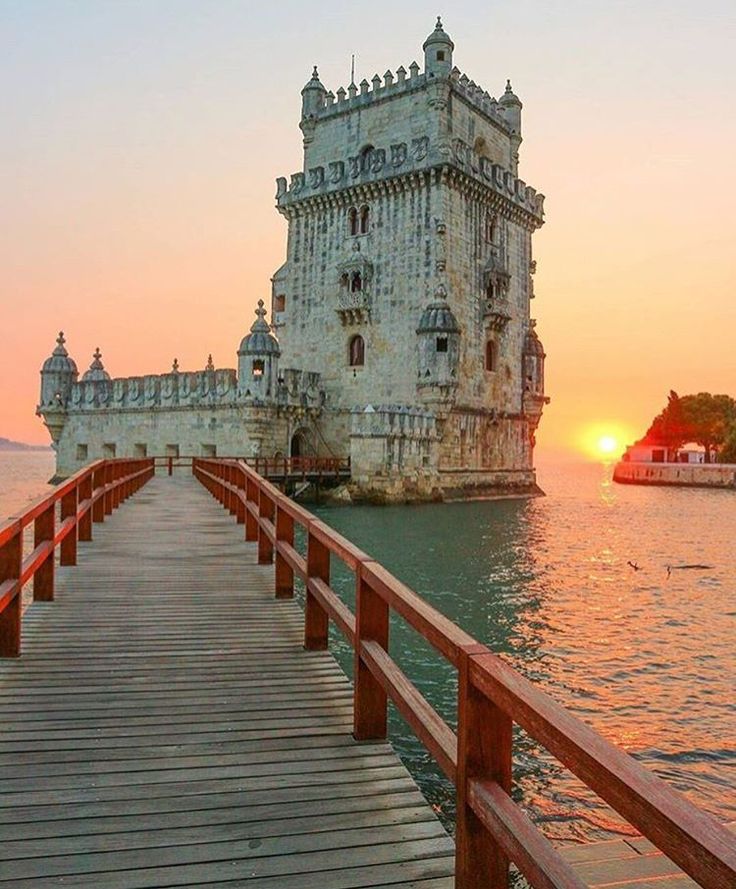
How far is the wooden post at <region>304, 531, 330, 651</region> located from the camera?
6668mm

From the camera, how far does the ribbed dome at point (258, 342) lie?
3812 cm

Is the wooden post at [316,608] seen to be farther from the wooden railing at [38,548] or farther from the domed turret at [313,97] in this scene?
the domed turret at [313,97]

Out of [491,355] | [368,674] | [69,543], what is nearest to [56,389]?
[491,355]

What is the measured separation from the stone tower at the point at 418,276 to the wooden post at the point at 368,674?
3208 centimetres

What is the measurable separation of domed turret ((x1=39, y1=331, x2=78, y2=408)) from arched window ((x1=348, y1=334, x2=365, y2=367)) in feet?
64.5

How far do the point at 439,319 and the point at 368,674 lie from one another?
34657 mm

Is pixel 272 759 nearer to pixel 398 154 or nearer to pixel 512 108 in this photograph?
pixel 398 154

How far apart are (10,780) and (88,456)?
47.2 metres

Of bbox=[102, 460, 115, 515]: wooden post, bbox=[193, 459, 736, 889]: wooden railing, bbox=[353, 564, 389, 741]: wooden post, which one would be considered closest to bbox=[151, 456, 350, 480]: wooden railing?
bbox=[102, 460, 115, 515]: wooden post

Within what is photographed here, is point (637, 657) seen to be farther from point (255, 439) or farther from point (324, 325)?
point (324, 325)

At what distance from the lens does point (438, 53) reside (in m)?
41.0

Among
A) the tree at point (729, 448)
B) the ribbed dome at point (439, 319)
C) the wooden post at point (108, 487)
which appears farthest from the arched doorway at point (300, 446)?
the tree at point (729, 448)

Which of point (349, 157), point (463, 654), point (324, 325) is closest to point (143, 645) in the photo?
point (463, 654)

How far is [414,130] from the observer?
41750 millimetres
